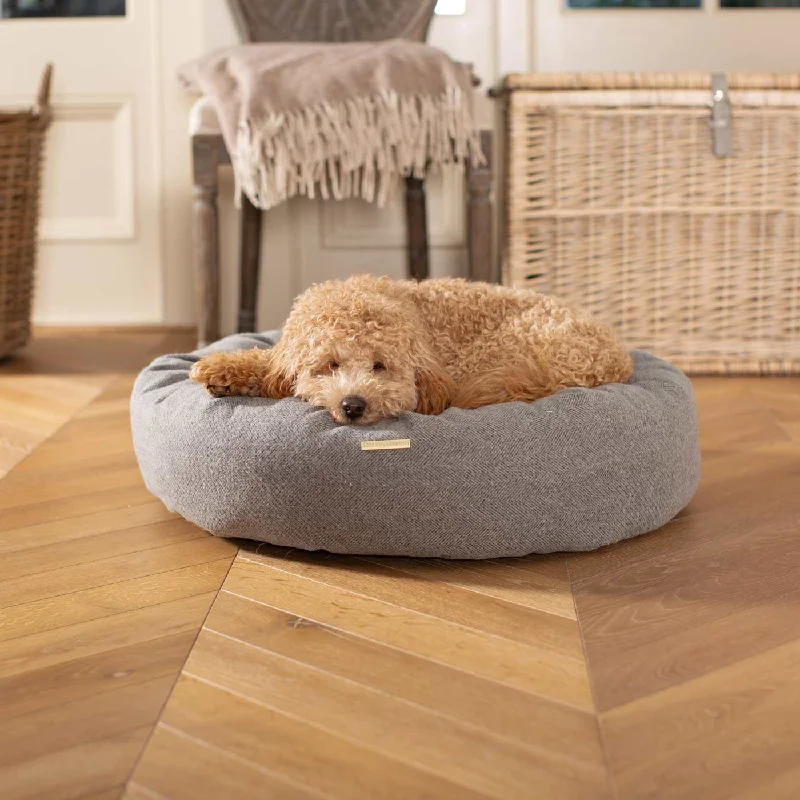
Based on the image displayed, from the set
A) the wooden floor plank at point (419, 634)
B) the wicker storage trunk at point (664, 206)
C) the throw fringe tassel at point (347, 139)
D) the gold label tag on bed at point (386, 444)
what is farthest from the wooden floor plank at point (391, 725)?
the wicker storage trunk at point (664, 206)

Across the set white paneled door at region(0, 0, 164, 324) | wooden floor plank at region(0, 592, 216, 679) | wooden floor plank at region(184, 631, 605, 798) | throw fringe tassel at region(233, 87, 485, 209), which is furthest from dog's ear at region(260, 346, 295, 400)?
white paneled door at region(0, 0, 164, 324)

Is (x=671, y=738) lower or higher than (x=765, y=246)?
lower

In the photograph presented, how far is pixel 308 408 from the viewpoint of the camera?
1.46m

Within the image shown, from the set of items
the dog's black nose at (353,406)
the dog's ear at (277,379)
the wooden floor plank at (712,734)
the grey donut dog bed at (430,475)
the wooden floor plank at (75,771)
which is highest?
the dog's ear at (277,379)

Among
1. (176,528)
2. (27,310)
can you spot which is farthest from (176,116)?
(176,528)

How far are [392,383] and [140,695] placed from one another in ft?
2.01

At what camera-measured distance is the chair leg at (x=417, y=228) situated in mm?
3057

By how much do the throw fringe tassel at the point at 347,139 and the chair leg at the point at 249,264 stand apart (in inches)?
19.8

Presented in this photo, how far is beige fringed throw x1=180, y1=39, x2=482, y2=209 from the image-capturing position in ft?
8.43

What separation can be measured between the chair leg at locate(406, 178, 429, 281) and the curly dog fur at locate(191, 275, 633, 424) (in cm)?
122

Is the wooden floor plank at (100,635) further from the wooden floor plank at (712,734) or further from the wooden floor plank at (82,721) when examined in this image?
the wooden floor plank at (712,734)

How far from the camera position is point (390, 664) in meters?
1.11

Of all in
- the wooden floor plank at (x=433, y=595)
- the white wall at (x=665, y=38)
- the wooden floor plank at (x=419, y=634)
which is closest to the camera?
the wooden floor plank at (x=419, y=634)

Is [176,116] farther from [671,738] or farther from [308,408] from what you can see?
[671,738]
